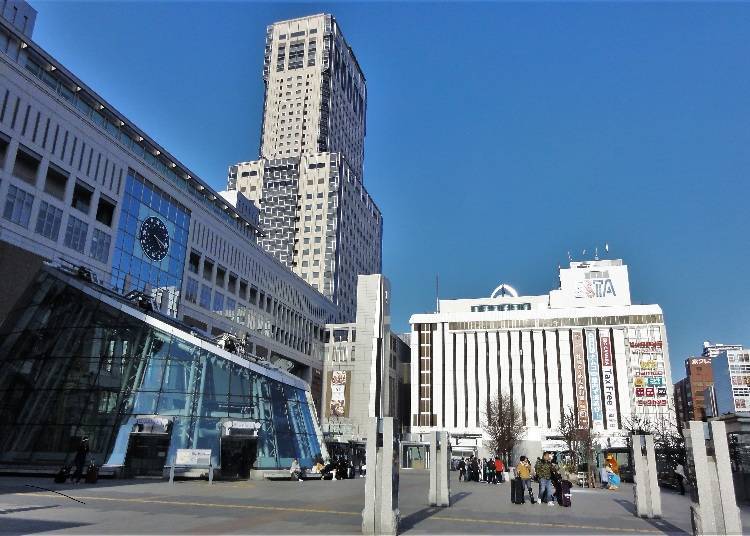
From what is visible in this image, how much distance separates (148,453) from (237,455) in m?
4.85

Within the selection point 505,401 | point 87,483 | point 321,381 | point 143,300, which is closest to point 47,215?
point 143,300

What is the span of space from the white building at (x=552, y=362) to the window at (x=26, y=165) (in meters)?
77.3

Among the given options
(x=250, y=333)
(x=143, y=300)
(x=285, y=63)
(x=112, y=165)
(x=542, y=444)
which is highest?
(x=285, y=63)

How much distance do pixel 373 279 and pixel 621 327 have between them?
4717 centimetres

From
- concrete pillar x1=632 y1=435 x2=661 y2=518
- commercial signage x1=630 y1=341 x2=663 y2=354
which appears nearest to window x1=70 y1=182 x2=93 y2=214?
concrete pillar x1=632 y1=435 x2=661 y2=518

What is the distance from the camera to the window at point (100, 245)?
52.4 metres

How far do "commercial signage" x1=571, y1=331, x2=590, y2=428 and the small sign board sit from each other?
85.3 meters

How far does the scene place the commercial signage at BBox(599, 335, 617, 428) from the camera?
324 ft

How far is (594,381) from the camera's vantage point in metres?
102

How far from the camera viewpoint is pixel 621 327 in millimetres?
103750

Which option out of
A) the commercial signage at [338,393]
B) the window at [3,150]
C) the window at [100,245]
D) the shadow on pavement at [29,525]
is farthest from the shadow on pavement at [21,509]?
the commercial signage at [338,393]

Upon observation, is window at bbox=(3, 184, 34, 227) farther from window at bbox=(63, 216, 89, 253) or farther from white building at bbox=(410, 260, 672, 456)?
white building at bbox=(410, 260, 672, 456)

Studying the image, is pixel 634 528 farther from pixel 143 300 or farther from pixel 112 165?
pixel 112 165

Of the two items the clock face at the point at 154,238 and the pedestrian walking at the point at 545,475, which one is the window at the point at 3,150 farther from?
the pedestrian walking at the point at 545,475
